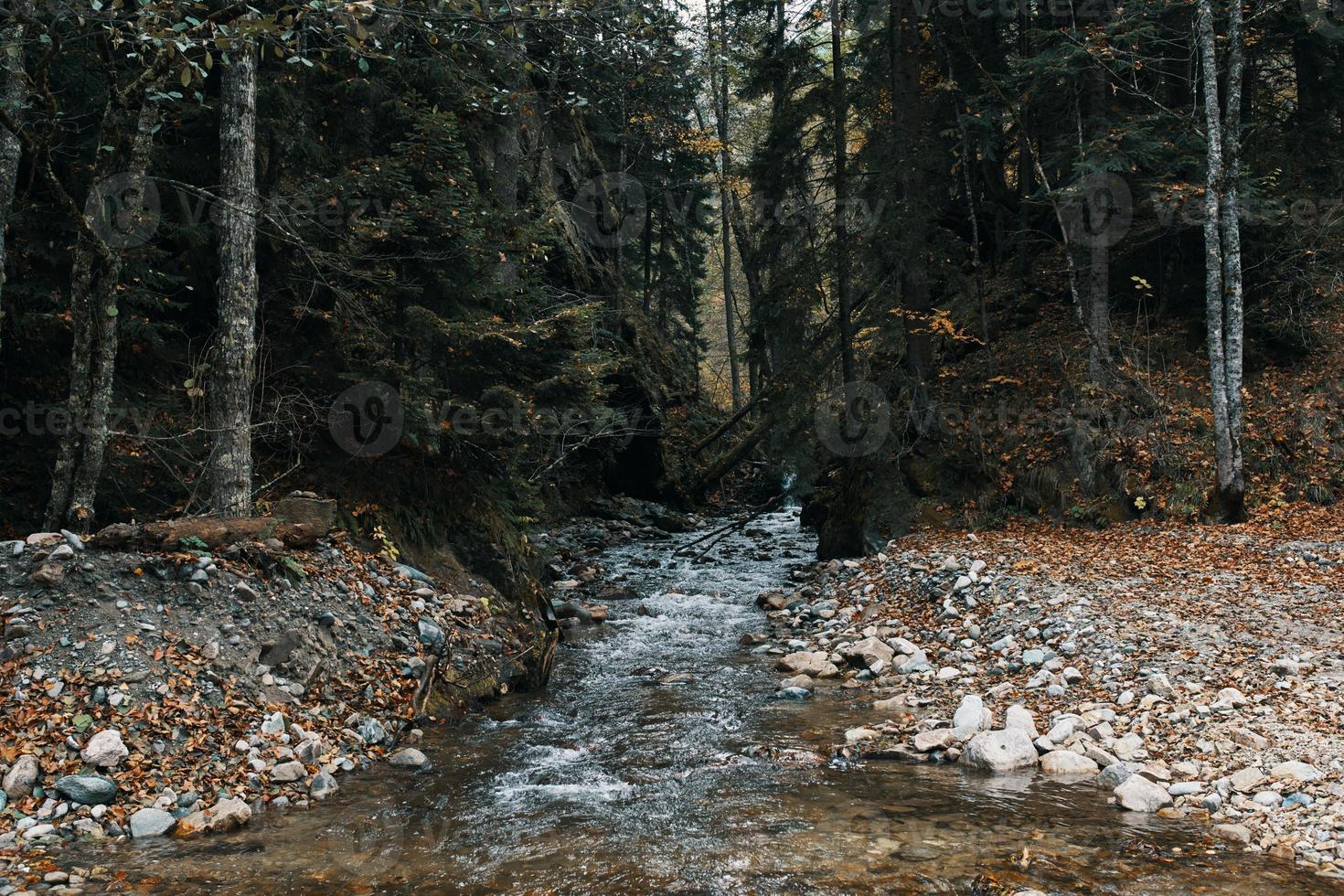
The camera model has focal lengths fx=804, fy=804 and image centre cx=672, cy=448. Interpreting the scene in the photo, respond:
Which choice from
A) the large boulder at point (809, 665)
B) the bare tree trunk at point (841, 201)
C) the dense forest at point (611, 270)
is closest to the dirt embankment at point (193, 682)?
the dense forest at point (611, 270)

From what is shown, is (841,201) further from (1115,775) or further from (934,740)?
(1115,775)

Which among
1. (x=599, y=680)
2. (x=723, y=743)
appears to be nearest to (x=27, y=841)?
(x=723, y=743)

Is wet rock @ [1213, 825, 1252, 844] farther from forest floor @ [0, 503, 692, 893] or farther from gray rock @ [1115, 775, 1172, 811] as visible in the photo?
forest floor @ [0, 503, 692, 893]

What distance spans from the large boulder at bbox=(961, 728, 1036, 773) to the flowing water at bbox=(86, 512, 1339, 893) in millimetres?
264

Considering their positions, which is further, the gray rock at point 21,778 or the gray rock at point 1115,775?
the gray rock at point 1115,775

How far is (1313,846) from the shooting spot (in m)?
4.59

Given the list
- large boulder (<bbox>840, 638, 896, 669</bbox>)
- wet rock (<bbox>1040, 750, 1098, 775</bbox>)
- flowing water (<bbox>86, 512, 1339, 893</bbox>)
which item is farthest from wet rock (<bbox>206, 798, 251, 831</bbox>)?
large boulder (<bbox>840, 638, 896, 669</bbox>)

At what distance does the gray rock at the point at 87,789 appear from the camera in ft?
15.5

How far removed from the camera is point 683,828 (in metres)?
5.23

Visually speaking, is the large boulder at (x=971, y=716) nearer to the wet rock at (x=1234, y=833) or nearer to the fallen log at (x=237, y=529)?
the wet rock at (x=1234, y=833)

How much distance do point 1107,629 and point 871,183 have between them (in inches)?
382

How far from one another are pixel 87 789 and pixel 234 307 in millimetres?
4359

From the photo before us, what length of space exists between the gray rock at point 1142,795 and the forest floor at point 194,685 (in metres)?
5.05

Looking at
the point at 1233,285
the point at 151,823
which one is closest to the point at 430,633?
the point at 151,823
